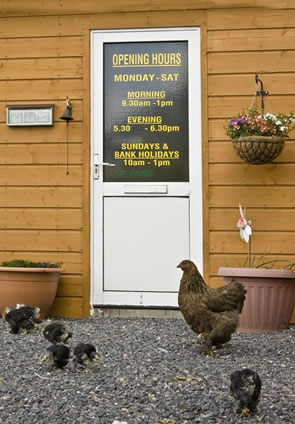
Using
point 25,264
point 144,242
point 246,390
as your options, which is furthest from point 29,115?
point 246,390

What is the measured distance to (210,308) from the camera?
4.39 meters

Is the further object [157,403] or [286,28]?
[286,28]

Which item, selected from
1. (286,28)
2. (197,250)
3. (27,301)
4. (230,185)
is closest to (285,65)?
(286,28)

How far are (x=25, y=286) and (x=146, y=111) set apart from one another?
1921mm

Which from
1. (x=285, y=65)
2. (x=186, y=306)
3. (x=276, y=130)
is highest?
(x=285, y=65)

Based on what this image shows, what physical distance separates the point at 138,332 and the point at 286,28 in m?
3.00

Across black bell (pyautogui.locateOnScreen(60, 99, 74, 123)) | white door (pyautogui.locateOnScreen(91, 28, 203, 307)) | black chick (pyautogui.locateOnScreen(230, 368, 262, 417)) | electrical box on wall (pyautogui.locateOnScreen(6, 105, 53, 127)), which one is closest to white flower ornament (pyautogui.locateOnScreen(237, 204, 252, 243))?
white door (pyautogui.locateOnScreen(91, 28, 203, 307))

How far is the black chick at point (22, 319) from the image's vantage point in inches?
195

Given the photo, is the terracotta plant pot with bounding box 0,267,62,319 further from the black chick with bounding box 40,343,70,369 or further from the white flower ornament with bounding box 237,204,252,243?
the black chick with bounding box 40,343,70,369

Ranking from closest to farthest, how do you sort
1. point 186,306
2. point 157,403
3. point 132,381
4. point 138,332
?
1. point 157,403
2. point 132,381
3. point 186,306
4. point 138,332

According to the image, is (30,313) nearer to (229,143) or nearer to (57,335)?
(57,335)

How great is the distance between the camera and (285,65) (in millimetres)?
5906

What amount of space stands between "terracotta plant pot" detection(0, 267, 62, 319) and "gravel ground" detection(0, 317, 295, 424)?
62cm

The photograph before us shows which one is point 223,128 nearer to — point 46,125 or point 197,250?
point 197,250
